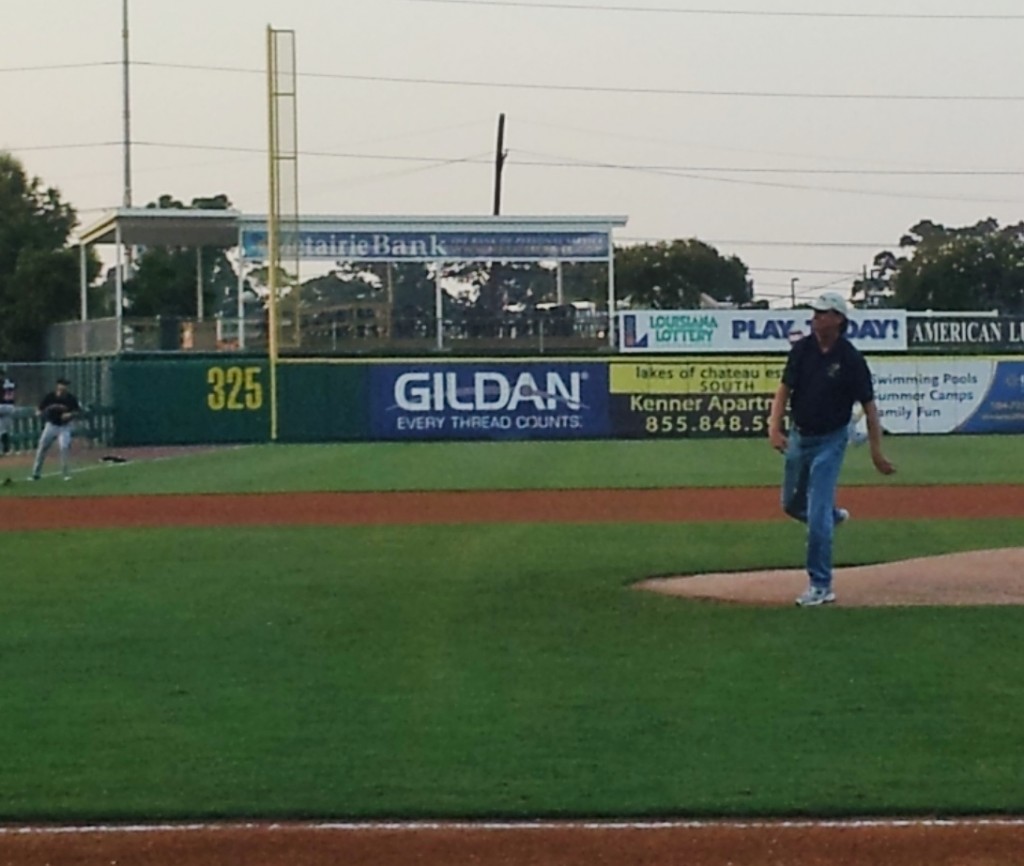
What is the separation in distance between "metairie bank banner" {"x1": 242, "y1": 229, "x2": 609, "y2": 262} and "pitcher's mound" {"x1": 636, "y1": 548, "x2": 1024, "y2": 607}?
3927 centimetres

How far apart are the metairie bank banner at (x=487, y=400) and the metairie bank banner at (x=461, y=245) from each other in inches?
455

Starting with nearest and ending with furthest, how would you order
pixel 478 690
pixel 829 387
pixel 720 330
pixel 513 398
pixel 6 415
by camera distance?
1. pixel 478 690
2. pixel 829 387
3. pixel 6 415
4. pixel 513 398
5. pixel 720 330

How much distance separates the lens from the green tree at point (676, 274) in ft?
288

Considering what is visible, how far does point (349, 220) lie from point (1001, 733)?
45.3 m

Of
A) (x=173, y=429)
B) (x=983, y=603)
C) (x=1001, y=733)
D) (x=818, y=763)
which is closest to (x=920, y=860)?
(x=818, y=763)

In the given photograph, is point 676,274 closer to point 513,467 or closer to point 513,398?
point 513,398

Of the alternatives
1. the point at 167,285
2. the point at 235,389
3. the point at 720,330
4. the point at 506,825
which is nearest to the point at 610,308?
the point at 720,330

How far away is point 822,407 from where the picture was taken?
11.1m

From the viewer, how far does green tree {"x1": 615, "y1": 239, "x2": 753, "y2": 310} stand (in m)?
87.8

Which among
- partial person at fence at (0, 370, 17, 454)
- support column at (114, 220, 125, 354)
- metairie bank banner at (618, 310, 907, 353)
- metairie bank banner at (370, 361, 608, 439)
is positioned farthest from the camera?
metairie bank banner at (618, 310, 907, 353)

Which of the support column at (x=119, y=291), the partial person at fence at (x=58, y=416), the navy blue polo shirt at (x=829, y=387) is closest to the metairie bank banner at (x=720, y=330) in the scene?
the support column at (x=119, y=291)

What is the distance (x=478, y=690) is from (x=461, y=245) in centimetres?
4444

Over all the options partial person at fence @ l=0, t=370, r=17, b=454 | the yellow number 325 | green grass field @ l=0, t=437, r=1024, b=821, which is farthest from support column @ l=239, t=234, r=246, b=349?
green grass field @ l=0, t=437, r=1024, b=821

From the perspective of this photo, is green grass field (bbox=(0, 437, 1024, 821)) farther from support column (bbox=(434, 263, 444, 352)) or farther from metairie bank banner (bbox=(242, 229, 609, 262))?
metairie bank banner (bbox=(242, 229, 609, 262))
